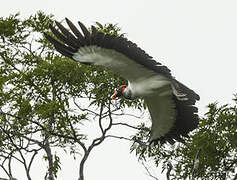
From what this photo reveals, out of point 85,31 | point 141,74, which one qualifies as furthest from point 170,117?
point 85,31

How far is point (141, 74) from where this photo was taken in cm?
1115

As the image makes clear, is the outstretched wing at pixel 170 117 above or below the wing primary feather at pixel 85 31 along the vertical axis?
below

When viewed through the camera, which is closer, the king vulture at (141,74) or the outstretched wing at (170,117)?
the king vulture at (141,74)

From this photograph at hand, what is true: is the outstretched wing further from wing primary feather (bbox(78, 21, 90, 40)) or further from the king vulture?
wing primary feather (bbox(78, 21, 90, 40))

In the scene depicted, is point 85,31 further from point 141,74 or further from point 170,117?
point 170,117

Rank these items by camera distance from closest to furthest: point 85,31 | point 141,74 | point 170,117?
point 85,31, point 141,74, point 170,117

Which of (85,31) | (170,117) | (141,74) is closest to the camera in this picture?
(85,31)

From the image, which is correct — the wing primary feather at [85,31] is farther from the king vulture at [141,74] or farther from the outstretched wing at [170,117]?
the outstretched wing at [170,117]

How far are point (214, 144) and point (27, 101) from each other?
5.18 meters

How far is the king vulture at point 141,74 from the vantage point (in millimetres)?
10367

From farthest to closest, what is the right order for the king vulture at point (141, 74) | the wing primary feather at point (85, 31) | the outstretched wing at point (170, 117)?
the outstretched wing at point (170, 117), the king vulture at point (141, 74), the wing primary feather at point (85, 31)

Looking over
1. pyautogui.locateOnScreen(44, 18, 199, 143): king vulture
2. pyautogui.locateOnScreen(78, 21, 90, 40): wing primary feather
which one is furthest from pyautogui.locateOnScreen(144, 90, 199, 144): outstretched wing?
pyautogui.locateOnScreen(78, 21, 90, 40): wing primary feather

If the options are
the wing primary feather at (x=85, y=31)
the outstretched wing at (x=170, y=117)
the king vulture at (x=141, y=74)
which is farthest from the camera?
the outstretched wing at (x=170, y=117)

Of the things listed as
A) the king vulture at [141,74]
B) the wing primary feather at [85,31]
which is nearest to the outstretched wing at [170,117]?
the king vulture at [141,74]
